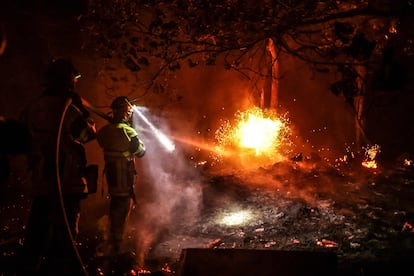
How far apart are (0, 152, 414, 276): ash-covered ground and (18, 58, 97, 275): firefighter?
2.46 feet

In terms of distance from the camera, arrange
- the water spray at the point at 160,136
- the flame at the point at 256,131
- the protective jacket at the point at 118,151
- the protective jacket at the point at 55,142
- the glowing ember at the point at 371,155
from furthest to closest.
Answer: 1. the flame at the point at 256,131
2. the glowing ember at the point at 371,155
3. the water spray at the point at 160,136
4. the protective jacket at the point at 118,151
5. the protective jacket at the point at 55,142

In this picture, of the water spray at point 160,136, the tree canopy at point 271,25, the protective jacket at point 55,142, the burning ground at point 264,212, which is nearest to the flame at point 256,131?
the burning ground at point 264,212

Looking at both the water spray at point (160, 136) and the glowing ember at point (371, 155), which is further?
the glowing ember at point (371, 155)

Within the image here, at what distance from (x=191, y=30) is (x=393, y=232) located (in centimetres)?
547

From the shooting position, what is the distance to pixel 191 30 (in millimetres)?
6551

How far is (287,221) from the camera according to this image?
28.3 ft

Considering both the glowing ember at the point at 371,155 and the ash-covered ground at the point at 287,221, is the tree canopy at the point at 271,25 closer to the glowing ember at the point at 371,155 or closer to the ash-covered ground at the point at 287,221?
the ash-covered ground at the point at 287,221

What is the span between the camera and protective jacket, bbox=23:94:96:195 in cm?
465

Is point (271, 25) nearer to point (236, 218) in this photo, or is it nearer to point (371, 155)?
point (236, 218)

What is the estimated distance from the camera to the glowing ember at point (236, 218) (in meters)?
8.70

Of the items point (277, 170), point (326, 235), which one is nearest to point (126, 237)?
point (326, 235)

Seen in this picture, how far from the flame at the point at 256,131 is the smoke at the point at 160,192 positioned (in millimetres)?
3057

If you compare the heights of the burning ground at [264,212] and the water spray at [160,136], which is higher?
the water spray at [160,136]

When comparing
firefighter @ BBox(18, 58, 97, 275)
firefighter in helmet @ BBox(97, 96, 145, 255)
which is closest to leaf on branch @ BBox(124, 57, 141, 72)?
firefighter in helmet @ BBox(97, 96, 145, 255)
